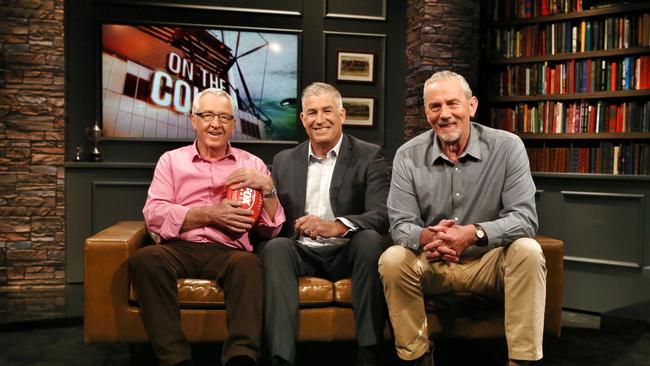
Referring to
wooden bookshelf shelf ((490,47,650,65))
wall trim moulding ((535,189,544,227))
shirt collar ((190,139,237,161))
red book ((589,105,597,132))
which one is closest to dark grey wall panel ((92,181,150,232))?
shirt collar ((190,139,237,161))

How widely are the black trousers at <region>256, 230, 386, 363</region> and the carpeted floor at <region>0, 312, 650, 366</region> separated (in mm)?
430

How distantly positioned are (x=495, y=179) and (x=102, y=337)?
5.34 feet

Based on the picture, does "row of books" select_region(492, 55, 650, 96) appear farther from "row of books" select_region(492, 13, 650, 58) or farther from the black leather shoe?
the black leather shoe

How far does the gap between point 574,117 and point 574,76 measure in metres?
0.27

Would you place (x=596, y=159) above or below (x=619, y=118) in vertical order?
below

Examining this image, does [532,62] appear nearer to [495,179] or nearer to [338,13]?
[338,13]

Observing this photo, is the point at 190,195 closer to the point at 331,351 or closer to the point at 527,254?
the point at 331,351

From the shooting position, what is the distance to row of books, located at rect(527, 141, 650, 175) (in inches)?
148

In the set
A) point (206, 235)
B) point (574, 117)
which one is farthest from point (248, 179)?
point (574, 117)

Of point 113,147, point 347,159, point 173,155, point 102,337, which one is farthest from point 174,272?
point 113,147

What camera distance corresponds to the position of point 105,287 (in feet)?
7.43

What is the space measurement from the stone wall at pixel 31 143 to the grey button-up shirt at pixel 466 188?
2.63 meters

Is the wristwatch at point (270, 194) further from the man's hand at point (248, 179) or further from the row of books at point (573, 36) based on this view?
the row of books at point (573, 36)

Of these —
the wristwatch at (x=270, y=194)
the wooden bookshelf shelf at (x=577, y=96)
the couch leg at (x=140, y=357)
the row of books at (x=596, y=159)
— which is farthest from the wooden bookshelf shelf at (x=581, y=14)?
the couch leg at (x=140, y=357)
